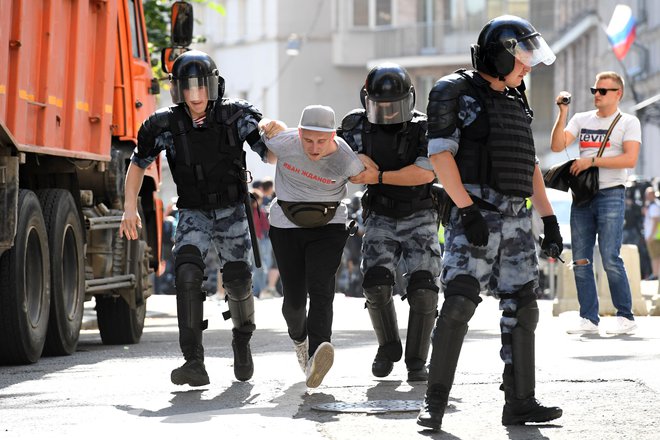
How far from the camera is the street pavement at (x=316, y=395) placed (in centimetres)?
742

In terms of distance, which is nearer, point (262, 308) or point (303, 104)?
point (262, 308)

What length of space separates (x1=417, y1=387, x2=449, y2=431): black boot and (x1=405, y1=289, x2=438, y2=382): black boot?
7.00ft

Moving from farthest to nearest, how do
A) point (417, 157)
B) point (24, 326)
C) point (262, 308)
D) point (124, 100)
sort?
point (262, 308)
point (124, 100)
point (24, 326)
point (417, 157)

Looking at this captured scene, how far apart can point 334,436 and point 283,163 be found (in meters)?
2.27

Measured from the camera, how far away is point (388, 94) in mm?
9500

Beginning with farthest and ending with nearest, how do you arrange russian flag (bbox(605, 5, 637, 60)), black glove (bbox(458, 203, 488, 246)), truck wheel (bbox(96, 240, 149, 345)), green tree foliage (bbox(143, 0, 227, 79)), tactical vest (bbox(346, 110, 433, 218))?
russian flag (bbox(605, 5, 637, 60)) → green tree foliage (bbox(143, 0, 227, 79)) → truck wheel (bbox(96, 240, 149, 345)) → tactical vest (bbox(346, 110, 433, 218)) → black glove (bbox(458, 203, 488, 246))

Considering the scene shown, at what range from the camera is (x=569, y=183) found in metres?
Result: 12.6

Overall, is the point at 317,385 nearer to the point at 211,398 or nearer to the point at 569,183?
the point at 211,398

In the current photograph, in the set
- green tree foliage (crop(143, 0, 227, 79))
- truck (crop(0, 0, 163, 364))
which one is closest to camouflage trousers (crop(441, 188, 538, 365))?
truck (crop(0, 0, 163, 364))

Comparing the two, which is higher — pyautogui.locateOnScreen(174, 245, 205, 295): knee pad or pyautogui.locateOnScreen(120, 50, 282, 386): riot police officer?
pyautogui.locateOnScreen(120, 50, 282, 386): riot police officer

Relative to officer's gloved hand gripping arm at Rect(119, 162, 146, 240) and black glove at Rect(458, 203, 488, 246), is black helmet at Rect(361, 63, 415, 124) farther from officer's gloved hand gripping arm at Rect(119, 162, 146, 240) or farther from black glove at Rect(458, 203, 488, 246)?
black glove at Rect(458, 203, 488, 246)

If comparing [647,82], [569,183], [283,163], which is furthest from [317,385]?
[647,82]

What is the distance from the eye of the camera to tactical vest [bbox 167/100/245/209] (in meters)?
9.45

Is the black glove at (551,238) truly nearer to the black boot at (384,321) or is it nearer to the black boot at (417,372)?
the black boot at (417,372)
